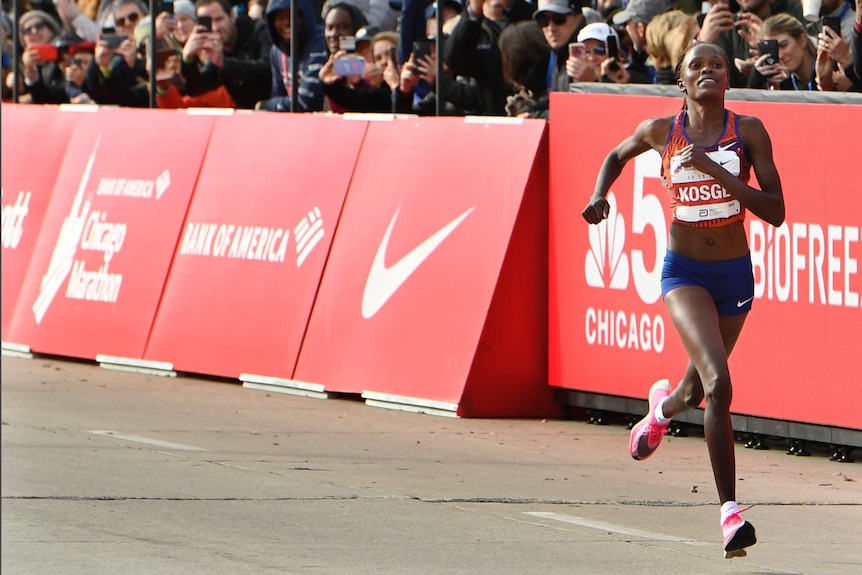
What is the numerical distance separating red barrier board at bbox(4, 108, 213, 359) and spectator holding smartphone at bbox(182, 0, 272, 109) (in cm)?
113

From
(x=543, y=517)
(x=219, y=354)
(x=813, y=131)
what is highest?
(x=813, y=131)

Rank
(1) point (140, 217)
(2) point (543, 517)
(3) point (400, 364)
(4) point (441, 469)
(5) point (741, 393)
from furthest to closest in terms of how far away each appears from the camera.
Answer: (1) point (140, 217) < (3) point (400, 364) < (5) point (741, 393) < (4) point (441, 469) < (2) point (543, 517)

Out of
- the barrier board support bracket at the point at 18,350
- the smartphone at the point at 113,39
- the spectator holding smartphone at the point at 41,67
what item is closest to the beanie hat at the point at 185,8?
the smartphone at the point at 113,39

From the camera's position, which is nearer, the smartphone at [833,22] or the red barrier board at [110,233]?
the smartphone at [833,22]

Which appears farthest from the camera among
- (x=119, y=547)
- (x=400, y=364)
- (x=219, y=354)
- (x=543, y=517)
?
(x=219, y=354)

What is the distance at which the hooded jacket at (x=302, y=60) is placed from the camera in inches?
515

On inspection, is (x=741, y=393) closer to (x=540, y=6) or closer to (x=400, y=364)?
(x=400, y=364)

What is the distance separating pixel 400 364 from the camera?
10492mm

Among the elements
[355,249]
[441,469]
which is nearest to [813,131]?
[441,469]

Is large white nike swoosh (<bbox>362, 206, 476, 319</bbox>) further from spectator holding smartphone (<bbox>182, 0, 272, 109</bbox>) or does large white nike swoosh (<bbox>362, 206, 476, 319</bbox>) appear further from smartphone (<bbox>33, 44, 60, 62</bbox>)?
smartphone (<bbox>33, 44, 60, 62</bbox>)

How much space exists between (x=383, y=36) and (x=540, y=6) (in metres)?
1.87

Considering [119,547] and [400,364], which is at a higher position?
[119,547]

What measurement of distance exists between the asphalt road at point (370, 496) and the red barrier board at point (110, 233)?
2038mm

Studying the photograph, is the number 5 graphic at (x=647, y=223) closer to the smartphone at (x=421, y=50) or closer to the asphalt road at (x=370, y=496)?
the asphalt road at (x=370, y=496)
